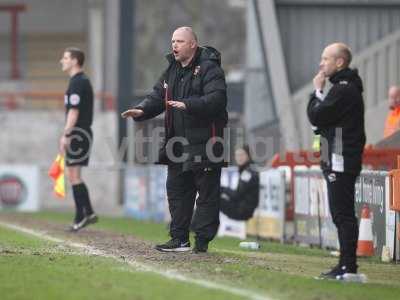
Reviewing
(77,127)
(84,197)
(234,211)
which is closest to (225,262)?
(77,127)

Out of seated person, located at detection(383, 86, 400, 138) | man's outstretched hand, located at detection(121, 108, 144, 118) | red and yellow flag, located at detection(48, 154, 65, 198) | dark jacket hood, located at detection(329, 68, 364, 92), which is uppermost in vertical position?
seated person, located at detection(383, 86, 400, 138)

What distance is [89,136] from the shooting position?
1544 cm

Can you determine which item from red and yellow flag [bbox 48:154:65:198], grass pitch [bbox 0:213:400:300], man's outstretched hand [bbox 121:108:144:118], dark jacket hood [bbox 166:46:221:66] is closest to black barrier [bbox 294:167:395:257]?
grass pitch [bbox 0:213:400:300]

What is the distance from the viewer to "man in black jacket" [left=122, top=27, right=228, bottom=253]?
11.0m

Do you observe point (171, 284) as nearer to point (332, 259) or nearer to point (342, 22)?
point (332, 259)

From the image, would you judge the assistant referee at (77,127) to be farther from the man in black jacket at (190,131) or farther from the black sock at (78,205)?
the man in black jacket at (190,131)

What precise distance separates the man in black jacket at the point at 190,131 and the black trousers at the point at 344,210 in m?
1.76

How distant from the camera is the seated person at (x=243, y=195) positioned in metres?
18.8

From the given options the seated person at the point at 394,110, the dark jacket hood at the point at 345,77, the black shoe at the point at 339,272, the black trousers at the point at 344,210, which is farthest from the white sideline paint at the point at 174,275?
the seated person at the point at 394,110

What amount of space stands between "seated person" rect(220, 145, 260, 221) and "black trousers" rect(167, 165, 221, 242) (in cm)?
732

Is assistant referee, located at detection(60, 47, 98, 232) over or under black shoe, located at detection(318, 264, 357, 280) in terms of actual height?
over

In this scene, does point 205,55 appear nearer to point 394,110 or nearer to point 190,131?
point 190,131

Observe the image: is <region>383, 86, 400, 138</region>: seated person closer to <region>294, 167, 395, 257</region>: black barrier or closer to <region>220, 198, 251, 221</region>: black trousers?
<region>294, 167, 395, 257</region>: black barrier

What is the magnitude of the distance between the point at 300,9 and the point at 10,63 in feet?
66.2
